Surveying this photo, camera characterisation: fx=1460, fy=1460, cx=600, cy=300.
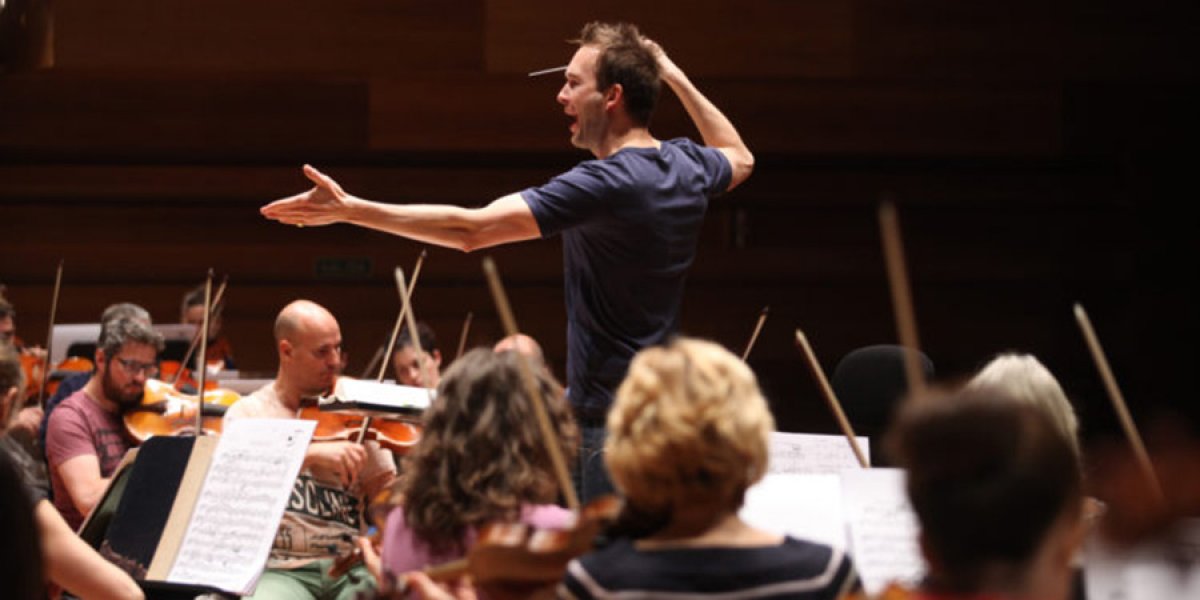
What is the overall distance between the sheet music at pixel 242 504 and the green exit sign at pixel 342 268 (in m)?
4.27

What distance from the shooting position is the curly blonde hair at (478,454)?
84.2 inches

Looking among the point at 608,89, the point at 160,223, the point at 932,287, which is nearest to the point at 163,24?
the point at 160,223

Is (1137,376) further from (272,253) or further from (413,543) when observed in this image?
(272,253)

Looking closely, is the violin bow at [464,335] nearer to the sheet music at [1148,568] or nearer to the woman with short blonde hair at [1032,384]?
the woman with short blonde hair at [1032,384]

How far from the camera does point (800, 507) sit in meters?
2.49

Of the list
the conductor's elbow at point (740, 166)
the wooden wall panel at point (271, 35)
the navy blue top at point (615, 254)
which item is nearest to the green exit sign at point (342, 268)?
the wooden wall panel at point (271, 35)

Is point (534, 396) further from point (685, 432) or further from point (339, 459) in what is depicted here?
point (339, 459)

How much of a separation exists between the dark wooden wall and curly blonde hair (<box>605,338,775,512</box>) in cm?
539

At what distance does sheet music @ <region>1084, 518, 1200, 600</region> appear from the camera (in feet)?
4.00

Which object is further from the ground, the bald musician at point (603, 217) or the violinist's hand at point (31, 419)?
the bald musician at point (603, 217)

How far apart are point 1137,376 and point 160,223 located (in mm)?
6902

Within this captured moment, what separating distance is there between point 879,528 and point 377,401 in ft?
3.78

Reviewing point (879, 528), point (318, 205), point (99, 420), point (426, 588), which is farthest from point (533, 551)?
point (99, 420)

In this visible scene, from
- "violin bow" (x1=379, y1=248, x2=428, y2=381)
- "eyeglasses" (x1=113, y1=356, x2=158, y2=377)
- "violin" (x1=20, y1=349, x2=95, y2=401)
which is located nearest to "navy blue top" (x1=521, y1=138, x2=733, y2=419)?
"violin bow" (x1=379, y1=248, x2=428, y2=381)
